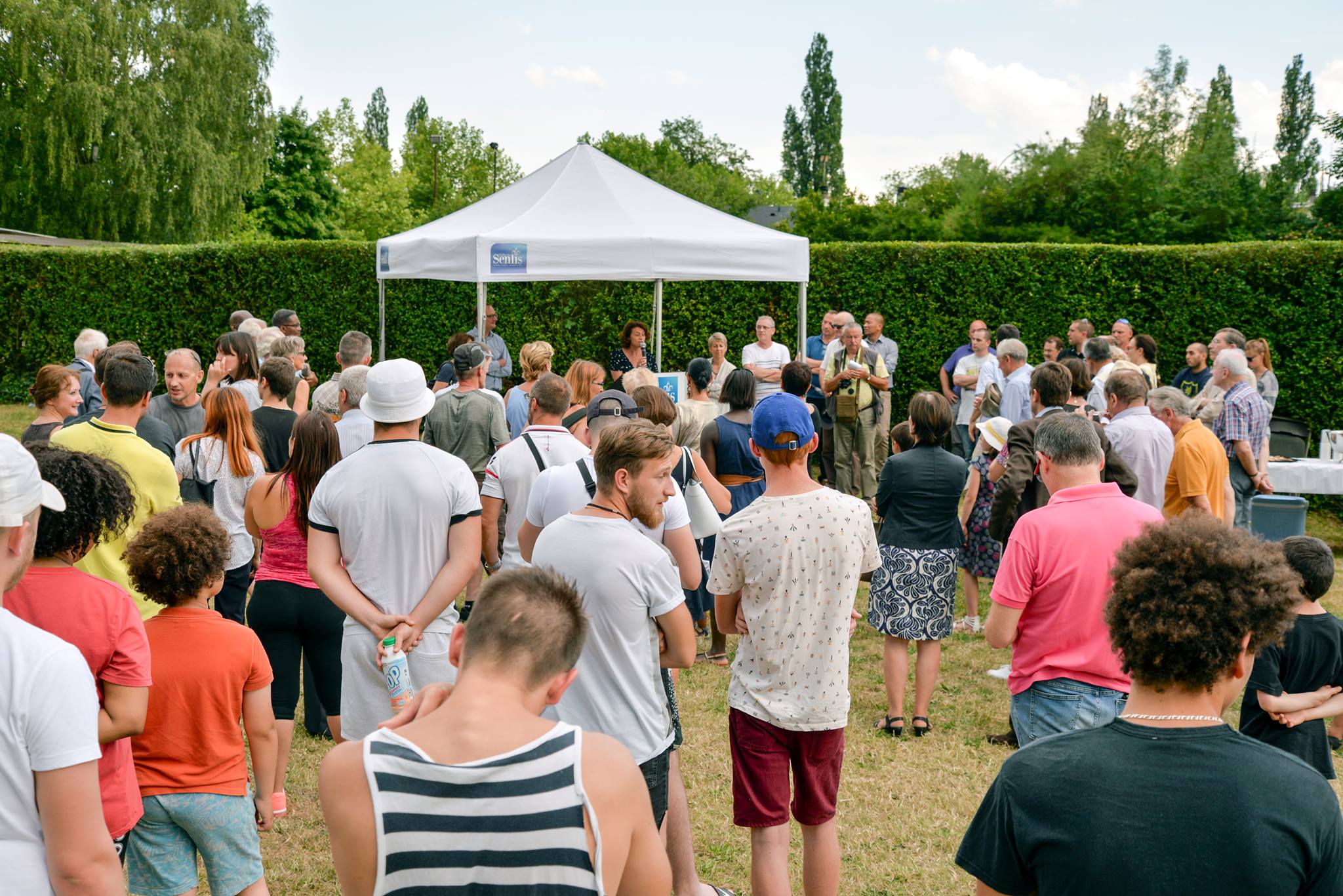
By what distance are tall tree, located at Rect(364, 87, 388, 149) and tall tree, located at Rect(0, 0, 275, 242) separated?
7822 centimetres

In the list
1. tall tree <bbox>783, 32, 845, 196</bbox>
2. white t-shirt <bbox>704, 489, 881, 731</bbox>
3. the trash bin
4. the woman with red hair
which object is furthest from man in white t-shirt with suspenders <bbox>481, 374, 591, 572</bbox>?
tall tree <bbox>783, 32, 845, 196</bbox>

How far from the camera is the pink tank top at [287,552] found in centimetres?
438

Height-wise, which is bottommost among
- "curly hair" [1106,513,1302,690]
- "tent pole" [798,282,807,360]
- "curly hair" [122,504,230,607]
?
"curly hair" [122,504,230,607]

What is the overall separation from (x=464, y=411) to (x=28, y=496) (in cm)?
500

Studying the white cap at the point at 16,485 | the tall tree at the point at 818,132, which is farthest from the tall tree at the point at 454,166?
the white cap at the point at 16,485

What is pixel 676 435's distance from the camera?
20.1ft

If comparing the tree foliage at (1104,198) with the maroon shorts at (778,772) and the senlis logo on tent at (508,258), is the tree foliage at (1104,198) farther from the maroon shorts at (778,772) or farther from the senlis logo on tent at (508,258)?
the maroon shorts at (778,772)

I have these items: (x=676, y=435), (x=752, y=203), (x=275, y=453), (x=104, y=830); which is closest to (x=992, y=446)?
(x=676, y=435)

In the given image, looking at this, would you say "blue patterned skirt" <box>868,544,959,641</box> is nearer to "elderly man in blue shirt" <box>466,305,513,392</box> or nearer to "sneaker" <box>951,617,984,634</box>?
"sneaker" <box>951,617,984,634</box>

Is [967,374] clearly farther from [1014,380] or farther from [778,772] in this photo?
[778,772]

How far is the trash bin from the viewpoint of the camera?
28.0ft

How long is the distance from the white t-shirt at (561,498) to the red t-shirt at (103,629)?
1.45 metres

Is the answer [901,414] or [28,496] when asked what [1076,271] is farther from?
[28,496]

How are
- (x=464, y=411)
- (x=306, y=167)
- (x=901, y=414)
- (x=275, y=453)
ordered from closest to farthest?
(x=275, y=453) → (x=464, y=411) → (x=901, y=414) → (x=306, y=167)
